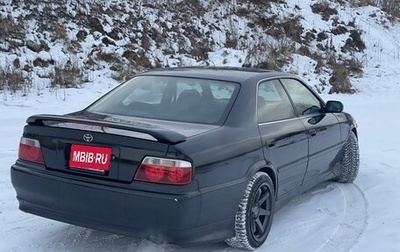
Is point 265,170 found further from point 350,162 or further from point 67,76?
point 67,76

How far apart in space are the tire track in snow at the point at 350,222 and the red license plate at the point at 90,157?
1.82 metres

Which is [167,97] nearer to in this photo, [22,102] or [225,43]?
[22,102]

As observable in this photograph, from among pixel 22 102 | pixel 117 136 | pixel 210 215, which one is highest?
pixel 117 136

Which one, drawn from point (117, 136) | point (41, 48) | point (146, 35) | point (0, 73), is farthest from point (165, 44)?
point (117, 136)

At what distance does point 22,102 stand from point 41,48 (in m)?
2.47

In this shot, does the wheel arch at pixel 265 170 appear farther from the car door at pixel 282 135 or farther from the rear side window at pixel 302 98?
the rear side window at pixel 302 98

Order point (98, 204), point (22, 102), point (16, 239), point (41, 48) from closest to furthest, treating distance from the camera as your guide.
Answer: point (98, 204), point (16, 239), point (22, 102), point (41, 48)

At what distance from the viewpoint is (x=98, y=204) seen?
142 inches

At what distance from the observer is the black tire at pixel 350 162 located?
244 inches

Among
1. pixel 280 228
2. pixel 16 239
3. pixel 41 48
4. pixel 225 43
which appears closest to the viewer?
pixel 16 239

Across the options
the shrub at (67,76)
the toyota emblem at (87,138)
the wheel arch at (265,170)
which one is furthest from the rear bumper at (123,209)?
the shrub at (67,76)

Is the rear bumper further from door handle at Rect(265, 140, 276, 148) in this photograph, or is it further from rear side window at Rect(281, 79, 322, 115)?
rear side window at Rect(281, 79, 322, 115)

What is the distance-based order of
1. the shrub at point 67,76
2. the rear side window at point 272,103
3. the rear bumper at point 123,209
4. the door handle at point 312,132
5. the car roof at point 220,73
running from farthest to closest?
the shrub at point 67,76 < the door handle at point 312,132 < the car roof at point 220,73 < the rear side window at point 272,103 < the rear bumper at point 123,209

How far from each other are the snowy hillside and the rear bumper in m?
7.43
